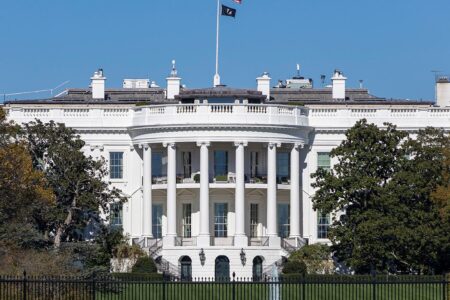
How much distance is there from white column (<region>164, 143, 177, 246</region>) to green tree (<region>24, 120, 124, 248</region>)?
4311 mm

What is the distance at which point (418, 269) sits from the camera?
113 meters

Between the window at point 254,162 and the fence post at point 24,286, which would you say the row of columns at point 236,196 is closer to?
the window at point 254,162

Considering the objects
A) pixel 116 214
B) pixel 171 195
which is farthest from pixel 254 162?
pixel 116 214

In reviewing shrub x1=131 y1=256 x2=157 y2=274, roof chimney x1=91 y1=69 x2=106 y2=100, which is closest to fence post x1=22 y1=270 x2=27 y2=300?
shrub x1=131 y1=256 x2=157 y2=274

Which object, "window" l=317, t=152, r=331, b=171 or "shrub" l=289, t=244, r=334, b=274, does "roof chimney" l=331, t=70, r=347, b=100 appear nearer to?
"window" l=317, t=152, r=331, b=171

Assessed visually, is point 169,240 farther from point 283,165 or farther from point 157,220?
point 283,165

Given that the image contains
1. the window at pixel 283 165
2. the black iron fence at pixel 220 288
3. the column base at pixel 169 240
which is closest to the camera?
the black iron fence at pixel 220 288

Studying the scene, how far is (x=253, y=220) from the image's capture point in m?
126

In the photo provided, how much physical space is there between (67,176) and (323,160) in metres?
17.9

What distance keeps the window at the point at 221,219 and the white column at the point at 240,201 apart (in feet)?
8.57

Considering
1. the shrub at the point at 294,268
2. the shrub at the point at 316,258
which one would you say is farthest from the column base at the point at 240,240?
the shrub at the point at 294,268

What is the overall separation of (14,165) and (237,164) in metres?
25.3

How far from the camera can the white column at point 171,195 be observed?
12244 centimetres

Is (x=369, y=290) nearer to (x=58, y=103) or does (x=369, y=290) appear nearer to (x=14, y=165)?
(x=14, y=165)
